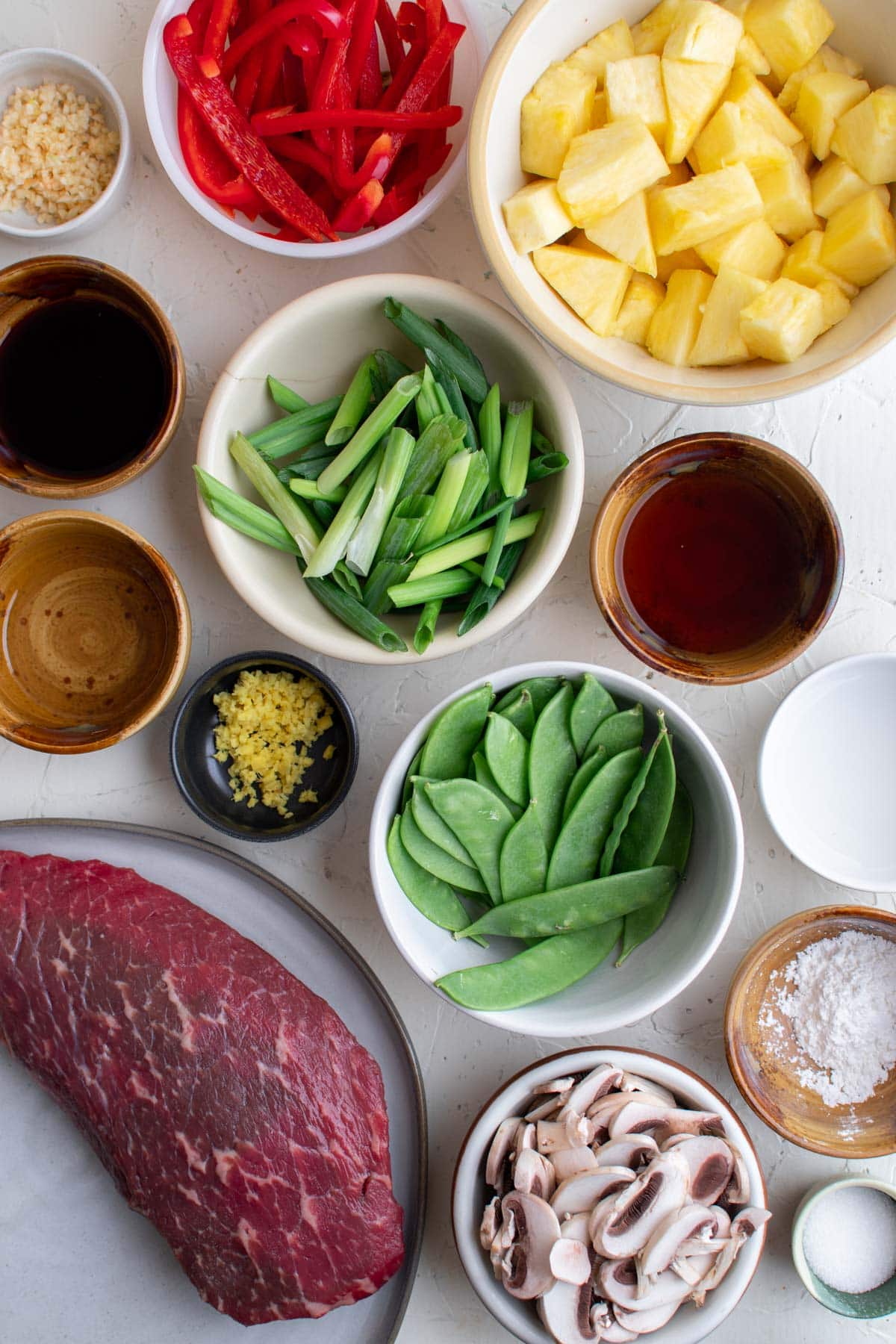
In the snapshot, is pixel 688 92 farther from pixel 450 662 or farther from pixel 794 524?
pixel 450 662

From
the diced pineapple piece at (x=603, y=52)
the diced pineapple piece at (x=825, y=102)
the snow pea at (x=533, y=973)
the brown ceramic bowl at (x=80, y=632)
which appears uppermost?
the diced pineapple piece at (x=603, y=52)

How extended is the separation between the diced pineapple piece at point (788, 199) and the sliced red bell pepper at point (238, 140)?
666mm

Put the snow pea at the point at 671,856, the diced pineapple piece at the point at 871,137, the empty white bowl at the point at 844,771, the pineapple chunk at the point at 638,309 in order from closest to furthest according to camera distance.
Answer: the diced pineapple piece at the point at 871,137 < the pineapple chunk at the point at 638,309 < the snow pea at the point at 671,856 < the empty white bowl at the point at 844,771

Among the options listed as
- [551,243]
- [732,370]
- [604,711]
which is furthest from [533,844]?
[551,243]

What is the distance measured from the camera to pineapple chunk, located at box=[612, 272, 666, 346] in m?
1.50

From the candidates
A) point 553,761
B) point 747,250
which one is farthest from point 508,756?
point 747,250

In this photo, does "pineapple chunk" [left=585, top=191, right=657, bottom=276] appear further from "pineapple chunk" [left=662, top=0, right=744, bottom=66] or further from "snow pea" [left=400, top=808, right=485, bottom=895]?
"snow pea" [left=400, top=808, right=485, bottom=895]

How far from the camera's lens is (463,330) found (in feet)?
5.26

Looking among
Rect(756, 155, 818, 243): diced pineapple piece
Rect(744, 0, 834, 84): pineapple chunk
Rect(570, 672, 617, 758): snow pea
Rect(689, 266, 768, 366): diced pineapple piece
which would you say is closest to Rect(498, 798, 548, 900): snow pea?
Rect(570, 672, 617, 758): snow pea

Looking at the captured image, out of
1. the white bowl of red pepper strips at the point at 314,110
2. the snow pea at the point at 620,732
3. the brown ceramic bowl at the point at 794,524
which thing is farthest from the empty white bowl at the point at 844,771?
the white bowl of red pepper strips at the point at 314,110

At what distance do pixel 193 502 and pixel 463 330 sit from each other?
1.85ft

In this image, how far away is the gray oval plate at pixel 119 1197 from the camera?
5.57 ft

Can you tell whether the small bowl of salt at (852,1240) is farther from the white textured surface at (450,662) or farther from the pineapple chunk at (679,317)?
the pineapple chunk at (679,317)

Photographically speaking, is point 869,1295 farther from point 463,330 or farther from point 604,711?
point 463,330
